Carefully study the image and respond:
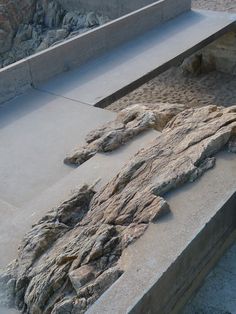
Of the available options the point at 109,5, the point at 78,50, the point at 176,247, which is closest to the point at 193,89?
the point at 109,5

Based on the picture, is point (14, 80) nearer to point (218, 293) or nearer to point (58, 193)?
point (58, 193)

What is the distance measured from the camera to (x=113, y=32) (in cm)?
945

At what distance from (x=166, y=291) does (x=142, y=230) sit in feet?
1.91

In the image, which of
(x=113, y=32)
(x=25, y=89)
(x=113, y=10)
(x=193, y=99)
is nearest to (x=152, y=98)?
(x=193, y=99)

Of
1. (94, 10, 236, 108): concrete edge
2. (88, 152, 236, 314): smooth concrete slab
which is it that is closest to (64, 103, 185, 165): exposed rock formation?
(94, 10, 236, 108): concrete edge

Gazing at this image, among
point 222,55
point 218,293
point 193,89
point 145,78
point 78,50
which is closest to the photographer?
A: point 218,293

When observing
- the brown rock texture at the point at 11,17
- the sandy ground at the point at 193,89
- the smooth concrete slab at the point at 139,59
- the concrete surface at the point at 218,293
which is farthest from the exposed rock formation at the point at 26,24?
the concrete surface at the point at 218,293

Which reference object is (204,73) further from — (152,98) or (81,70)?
(81,70)

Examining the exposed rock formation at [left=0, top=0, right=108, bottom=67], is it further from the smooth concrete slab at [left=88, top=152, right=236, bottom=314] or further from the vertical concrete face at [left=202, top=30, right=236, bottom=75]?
the smooth concrete slab at [left=88, top=152, right=236, bottom=314]

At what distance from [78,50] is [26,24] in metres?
→ 8.05

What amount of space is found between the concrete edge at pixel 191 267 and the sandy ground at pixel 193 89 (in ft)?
22.7

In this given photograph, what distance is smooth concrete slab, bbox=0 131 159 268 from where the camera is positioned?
469 cm

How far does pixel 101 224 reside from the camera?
422cm

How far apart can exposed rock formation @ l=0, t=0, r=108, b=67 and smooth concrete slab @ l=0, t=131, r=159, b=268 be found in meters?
10.2
